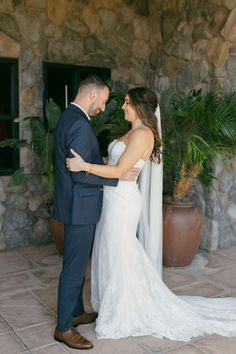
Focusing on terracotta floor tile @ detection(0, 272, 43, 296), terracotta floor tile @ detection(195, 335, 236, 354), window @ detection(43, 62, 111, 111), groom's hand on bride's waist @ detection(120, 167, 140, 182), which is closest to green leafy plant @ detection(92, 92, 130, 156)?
window @ detection(43, 62, 111, 111)

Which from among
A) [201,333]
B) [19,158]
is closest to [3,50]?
[19,158]

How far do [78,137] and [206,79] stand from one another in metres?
2.32

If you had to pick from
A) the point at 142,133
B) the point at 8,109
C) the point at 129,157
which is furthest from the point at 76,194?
the point at 8,109

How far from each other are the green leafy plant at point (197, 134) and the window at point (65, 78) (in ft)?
3.16

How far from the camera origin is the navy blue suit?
2.16 meters

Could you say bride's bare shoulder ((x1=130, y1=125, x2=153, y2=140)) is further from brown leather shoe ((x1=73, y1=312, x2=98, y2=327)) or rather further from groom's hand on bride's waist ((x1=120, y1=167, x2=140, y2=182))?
brown leather shoe ((x1=73, y1=312, x2=98, y2=327))

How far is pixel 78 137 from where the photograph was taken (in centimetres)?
212

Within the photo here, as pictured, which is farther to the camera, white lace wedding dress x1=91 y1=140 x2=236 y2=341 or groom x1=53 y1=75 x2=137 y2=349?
white lace wedding dress x1=91 y1=140 x2=236 y2=341

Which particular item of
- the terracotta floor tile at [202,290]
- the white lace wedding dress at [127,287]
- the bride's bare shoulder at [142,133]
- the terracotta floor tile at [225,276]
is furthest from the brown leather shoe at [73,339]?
the terracotta floor tile at [225,276]

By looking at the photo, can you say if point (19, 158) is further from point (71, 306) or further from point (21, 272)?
point (71, 306)

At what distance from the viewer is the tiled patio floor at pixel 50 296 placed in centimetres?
233

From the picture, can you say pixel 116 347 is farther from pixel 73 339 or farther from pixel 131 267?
pixel 131 267

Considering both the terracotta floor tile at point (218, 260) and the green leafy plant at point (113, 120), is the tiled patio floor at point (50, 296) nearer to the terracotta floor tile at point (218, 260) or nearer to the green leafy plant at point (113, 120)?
the terracotta floor tile at point (218, 260)

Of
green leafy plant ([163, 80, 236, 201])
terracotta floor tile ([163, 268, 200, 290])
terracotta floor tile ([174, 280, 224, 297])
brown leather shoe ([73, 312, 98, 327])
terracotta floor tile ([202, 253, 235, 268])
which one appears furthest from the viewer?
terracotta floor tile ([202, 253, 235, 268])
